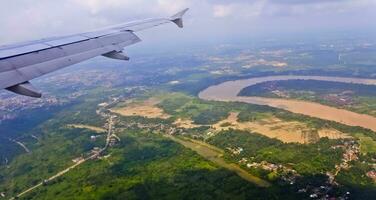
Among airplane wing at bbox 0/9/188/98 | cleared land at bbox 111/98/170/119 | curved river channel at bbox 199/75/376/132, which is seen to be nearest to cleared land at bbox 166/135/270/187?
cleared land at bbox 111/98/170/119

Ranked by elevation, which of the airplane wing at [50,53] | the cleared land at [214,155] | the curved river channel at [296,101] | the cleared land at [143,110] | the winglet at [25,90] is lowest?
the curved river channel at [296,101]

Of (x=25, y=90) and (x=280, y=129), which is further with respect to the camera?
(x=280, y=129)

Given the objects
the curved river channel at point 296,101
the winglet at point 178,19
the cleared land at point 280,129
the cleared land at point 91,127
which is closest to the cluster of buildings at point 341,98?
the curved river channel at point 296,101

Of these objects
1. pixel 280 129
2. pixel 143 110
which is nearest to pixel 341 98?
pixel 280 129

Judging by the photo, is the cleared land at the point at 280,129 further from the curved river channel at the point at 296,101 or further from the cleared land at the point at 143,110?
the cleared land at the point at 143,110

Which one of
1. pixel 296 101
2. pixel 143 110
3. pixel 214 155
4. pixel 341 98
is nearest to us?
pixel 214 155

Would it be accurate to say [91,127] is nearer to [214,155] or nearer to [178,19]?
[214,155]

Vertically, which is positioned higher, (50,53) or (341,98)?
(50,53)
